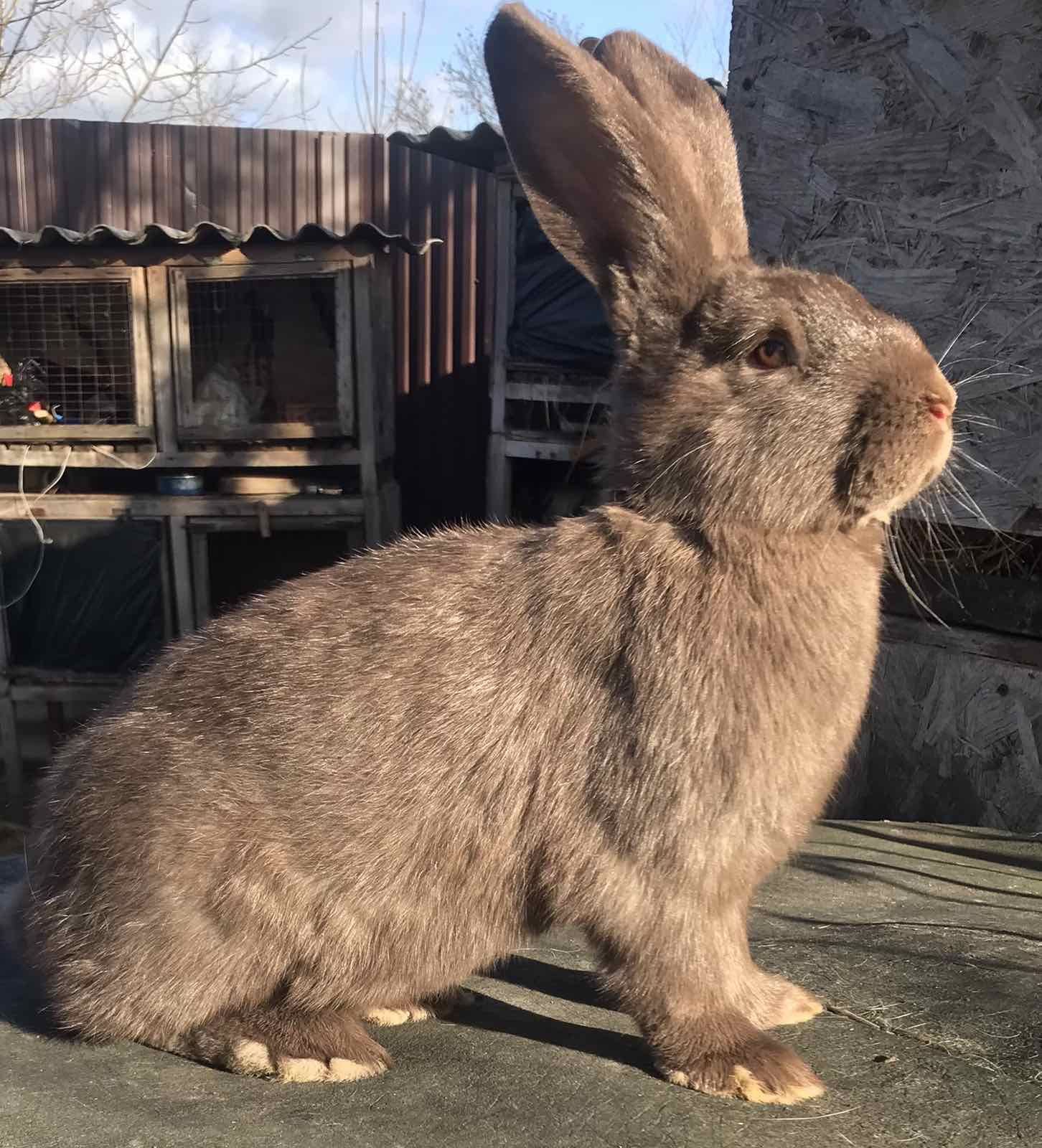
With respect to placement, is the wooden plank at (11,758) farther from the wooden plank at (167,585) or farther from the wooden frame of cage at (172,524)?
the wooden plank at (167,585)

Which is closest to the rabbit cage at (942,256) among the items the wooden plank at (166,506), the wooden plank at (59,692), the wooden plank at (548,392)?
the wooden plank at (548,392)

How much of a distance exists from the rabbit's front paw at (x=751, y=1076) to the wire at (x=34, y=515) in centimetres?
632

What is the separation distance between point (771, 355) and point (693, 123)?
1.68ft

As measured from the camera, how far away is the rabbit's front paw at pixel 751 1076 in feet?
5.96

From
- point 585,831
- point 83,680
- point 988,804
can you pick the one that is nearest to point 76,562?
point 83,680

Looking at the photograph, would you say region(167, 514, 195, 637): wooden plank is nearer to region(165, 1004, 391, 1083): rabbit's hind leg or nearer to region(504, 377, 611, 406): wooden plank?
region(504, 377, 611, 406): wooden plank

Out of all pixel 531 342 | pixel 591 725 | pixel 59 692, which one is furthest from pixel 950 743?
pixel 59 692

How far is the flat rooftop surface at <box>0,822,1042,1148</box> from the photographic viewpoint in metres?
1.74

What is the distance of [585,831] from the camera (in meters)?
1.86

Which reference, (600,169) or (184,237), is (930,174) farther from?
(184,237)

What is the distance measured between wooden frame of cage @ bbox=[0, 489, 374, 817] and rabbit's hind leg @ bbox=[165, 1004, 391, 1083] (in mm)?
5309

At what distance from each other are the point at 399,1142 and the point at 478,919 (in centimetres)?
36

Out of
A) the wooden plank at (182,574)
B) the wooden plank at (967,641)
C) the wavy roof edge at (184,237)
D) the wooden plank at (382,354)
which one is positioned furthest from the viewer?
→ the wooden plank at (382,354)

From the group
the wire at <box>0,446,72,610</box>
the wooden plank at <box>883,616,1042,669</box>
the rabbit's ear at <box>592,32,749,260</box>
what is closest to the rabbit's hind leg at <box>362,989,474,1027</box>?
the rabbit's ear at <box>592,32,749,260</box>
